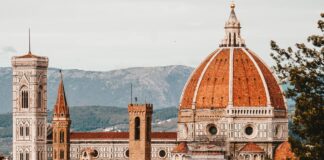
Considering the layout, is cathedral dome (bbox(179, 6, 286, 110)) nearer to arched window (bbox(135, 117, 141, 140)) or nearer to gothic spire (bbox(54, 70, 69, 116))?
arched window (bbox(135, 117, 141, 140))

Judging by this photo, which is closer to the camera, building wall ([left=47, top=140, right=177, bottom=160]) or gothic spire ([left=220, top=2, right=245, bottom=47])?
gothic spire ([left=220, top=2, right=245, bottom=47])

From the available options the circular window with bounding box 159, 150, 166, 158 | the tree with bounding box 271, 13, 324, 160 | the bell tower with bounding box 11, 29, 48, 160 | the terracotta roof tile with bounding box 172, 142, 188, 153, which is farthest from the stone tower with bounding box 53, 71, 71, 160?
the tree with bounding box 271, 13, 324, 160

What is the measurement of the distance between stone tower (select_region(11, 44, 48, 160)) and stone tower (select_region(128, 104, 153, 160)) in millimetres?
17600

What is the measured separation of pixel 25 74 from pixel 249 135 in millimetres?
33895

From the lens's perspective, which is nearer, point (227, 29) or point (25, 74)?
point (227, 29)

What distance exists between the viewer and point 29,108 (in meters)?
176

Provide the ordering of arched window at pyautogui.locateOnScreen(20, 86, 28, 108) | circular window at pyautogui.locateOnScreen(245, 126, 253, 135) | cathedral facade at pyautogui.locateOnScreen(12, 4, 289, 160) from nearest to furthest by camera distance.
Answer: cathedral facade at pyautogui.locateOnScreen(12, 4, 289, 160)
circular window at pyautogui.locateOnScreen(245, 126, 253, 135)
arched window at pyautogui.locateOnScreen(20, 86, 28, 108)

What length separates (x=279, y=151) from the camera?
153 metres

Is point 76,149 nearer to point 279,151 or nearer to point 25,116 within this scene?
point 25,116

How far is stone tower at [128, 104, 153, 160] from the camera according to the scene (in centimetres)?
15788

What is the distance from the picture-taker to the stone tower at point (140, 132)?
518 feet

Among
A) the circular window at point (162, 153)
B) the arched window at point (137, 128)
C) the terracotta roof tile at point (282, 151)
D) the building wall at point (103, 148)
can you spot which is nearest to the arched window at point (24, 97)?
the building wall at point (103, 148)

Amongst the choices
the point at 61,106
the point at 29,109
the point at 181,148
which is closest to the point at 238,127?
the point at 181,148

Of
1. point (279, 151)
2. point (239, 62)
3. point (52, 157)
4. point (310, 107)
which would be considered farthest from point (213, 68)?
point (310, 107)
